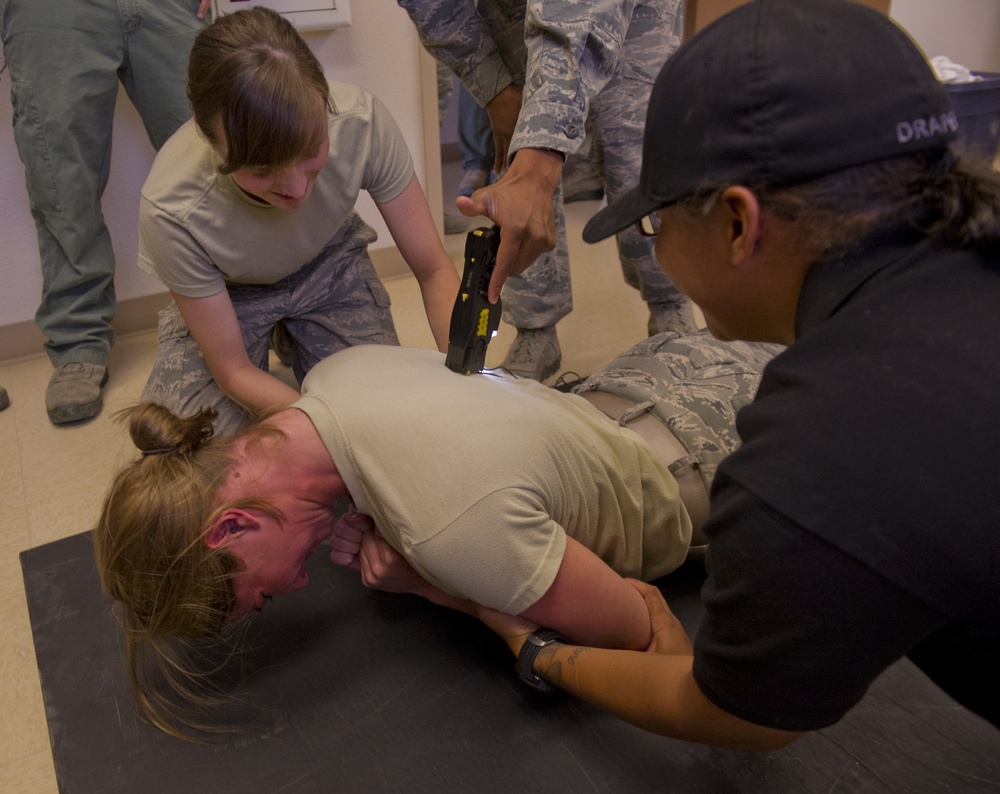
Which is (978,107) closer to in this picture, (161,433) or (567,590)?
(567,590)

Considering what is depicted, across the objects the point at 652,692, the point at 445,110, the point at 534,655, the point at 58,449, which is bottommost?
the point at 58,449

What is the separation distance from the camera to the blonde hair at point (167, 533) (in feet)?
3.50

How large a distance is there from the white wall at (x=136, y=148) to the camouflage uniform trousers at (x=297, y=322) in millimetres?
592

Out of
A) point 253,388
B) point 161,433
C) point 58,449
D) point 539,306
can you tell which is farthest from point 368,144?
point 58,449

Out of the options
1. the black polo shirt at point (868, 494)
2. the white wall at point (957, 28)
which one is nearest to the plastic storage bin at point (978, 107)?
the white wall at point (957, 28)

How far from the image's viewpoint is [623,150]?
196cm

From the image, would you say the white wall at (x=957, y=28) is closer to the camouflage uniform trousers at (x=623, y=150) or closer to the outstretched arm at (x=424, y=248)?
the camouflage uniform trousers at (x=623, y=150)

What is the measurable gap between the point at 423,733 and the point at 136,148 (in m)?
1.87

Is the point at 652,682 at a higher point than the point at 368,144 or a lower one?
lower

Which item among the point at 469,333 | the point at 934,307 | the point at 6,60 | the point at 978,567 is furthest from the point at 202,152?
the point at 978,567

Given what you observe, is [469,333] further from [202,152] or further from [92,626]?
[92,626]

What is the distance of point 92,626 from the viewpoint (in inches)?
55.4

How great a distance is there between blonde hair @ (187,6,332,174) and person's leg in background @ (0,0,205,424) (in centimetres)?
81

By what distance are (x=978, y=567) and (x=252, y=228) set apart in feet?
4.37
